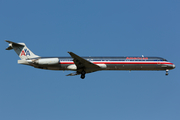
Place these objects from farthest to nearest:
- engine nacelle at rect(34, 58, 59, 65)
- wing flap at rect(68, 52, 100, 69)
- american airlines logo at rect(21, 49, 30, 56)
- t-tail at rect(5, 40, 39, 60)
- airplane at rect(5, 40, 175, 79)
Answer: american airlines logo at rect(21, 49, 30, 56) → t-tail at rect(5, 40, 39, 60) → airplane at rect(5, 40, 175, 79) → engine nacelle at rect(34, 58, 59, 65) → wing flap at rect(68, 52, 100, 69)

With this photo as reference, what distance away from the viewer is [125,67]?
1663 inches

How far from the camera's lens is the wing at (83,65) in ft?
131

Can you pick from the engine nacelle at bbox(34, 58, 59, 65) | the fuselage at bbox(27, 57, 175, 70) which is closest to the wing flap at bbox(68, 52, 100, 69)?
the fuselage at bbox(27, 57, 175, 70)

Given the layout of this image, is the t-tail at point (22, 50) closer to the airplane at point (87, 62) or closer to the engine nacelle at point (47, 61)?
the airplane at point (87, 62)

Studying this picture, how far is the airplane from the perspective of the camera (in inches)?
1606

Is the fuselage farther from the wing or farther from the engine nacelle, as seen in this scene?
the wing

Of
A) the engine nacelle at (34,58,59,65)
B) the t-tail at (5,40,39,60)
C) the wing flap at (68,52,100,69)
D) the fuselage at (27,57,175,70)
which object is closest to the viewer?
the wing flap at (68,52,100,69)

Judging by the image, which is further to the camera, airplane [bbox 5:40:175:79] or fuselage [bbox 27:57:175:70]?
fuselage [bbox 27:57:175:70]

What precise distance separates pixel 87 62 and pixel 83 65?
42.5 inches

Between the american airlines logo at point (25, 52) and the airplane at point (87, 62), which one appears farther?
the american airlines logo at point (25, 52)

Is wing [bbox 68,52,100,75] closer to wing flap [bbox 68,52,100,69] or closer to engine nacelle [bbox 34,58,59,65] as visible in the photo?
wing flap [bbox 68,52,100,69]

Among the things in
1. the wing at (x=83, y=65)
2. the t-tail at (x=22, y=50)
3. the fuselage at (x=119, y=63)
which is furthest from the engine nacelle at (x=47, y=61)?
the t-tail at (x=22, y=50)

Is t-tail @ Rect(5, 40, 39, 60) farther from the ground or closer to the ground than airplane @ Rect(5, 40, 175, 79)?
farther from the ground

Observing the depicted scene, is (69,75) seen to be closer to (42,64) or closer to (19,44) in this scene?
(42,64)
